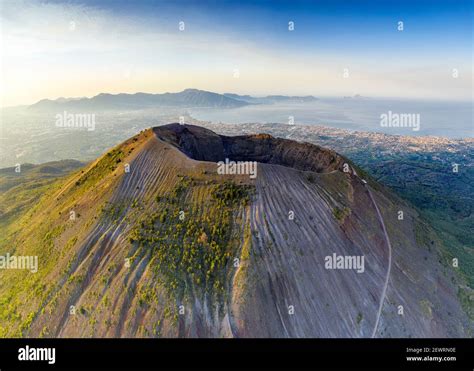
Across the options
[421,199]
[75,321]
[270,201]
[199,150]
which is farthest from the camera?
[421,199]

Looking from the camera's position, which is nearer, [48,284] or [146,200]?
[48,284]

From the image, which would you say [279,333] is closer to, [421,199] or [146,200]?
[146,200]

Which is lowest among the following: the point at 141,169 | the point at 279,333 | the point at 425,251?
the point at 279,333

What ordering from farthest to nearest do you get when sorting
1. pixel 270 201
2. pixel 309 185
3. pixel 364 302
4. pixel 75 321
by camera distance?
pixel 309 185 → pixel 270 201 → pixel 364 302 → pixel 75 321

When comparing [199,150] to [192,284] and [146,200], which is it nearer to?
[146,200]

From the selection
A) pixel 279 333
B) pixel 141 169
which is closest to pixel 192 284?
pixel 279 333

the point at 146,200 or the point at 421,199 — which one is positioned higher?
the point at 146,200
